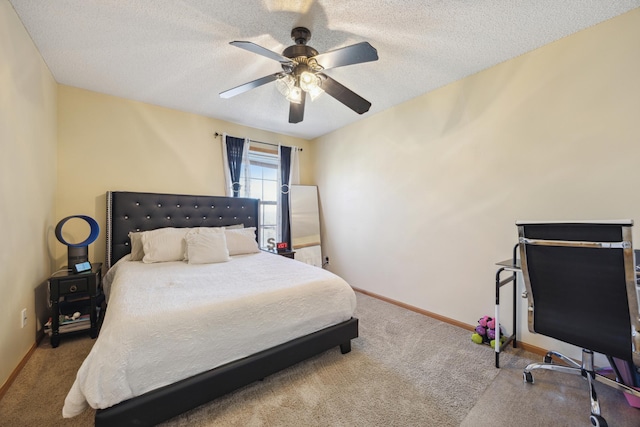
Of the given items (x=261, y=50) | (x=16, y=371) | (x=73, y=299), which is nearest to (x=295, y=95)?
(x=261, y=50)

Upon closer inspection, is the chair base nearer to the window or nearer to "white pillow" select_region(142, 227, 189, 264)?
"white pillow" select_region(142, 227, 189, 264)

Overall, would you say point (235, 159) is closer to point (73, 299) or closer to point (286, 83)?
point (286, 83)

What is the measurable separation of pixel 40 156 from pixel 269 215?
2621 mm

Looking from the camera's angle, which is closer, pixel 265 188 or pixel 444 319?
pixel 444 319

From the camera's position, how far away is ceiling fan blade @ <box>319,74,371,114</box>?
1.96 m

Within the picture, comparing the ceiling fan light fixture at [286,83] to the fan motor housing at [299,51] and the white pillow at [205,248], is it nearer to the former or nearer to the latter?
the fan motor housing at [299,51]

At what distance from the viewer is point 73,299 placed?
89.8 inches

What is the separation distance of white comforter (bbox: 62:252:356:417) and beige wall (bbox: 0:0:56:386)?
61cm

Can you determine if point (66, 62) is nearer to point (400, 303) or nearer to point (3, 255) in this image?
point (3, 255)

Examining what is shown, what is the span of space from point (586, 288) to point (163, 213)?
12.7ft

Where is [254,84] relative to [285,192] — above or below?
above

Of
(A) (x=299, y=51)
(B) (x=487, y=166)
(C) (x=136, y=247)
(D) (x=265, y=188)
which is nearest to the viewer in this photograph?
(A) (x=299, y=51)

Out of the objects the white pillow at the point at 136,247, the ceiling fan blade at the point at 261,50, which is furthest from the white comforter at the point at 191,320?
the ceiling fan blade at the point at 261,50

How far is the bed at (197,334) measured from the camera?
1.23 m
